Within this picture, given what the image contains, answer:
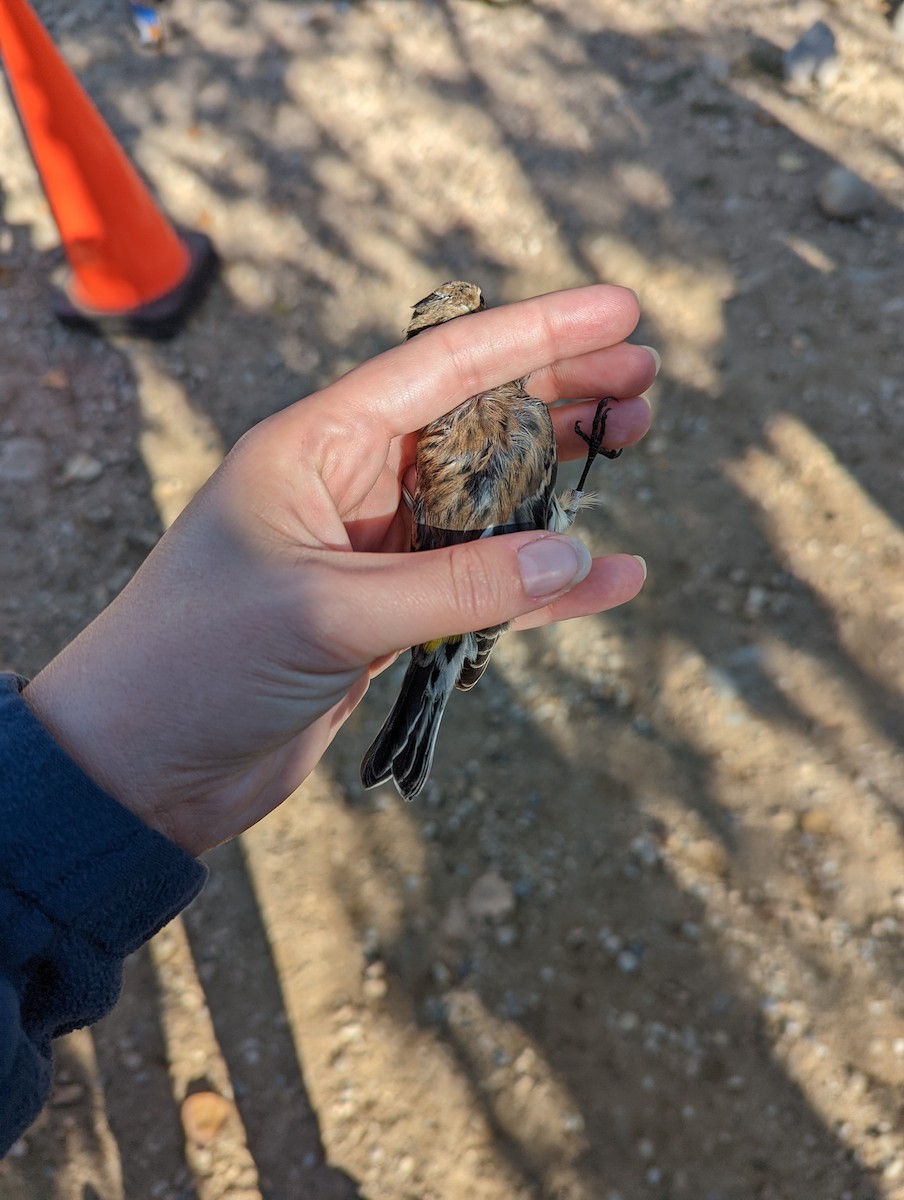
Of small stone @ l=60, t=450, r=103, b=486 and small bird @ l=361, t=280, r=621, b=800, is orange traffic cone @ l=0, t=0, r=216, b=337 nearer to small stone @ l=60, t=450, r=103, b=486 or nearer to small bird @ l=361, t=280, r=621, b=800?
small stone @ l=60, t=450, r=103, b=486

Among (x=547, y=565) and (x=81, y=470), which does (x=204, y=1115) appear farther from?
(x=81, y=470)

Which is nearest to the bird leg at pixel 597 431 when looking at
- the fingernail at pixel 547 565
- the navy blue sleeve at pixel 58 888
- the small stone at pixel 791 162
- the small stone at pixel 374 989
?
the fingernail at pixel 547 565

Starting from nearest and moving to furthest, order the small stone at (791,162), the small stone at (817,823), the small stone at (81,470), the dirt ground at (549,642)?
the dirt ground at (549,642) → the small stone at (817,823) → the small stone at (81,470) → the small stone at (791,162)

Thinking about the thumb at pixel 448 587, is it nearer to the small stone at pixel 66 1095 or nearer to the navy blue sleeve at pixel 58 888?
the navy blue sleeve at pixel 58 888

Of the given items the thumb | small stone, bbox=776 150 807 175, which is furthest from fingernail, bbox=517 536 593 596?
small stone, bbox=776 150 807 175

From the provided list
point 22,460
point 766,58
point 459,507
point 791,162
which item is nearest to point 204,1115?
point 459,507

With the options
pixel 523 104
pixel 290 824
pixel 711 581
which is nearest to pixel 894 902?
pixel 711 581

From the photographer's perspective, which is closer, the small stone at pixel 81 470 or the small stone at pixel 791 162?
the small stone at pixel 81 470
